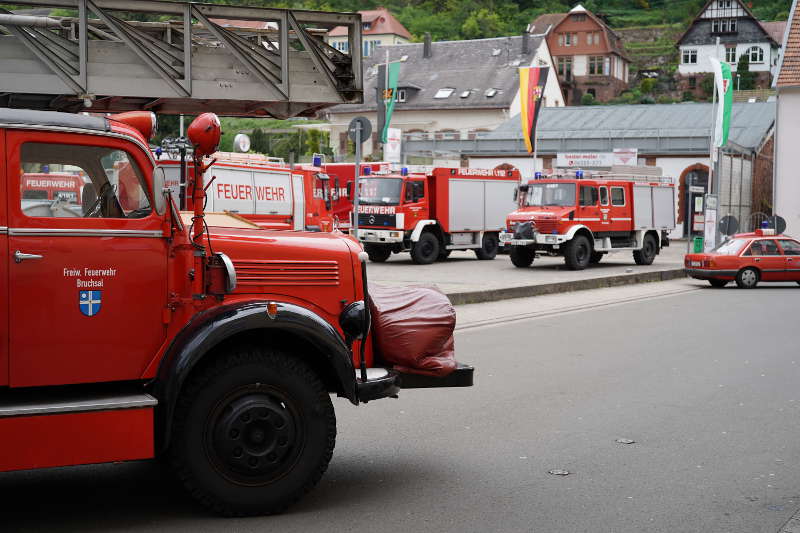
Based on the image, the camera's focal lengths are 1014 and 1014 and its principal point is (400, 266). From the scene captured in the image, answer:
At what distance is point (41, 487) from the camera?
593cm

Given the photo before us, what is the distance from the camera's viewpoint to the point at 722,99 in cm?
3164

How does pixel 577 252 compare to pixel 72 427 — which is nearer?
pixel 72 427

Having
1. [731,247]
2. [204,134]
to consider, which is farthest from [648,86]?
[204,134]

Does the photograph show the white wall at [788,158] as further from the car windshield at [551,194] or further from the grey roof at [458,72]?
the grey roof at [458,72]

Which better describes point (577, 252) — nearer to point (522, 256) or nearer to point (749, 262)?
point (522, 256)

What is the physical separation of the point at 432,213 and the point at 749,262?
9.62 meters

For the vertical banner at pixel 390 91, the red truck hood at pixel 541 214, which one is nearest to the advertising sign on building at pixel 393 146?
the vertical banner at pixel 390 91

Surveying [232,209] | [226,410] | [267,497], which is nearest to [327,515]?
[267,497]

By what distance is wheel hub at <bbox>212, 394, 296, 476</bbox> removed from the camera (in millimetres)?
5223

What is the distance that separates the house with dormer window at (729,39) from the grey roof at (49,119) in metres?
106

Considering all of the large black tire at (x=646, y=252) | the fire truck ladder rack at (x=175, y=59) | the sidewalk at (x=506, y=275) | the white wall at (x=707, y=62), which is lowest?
the sidewalk at (x=506, y=275)

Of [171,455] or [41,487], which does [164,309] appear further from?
[41,487]

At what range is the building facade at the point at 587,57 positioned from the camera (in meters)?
108

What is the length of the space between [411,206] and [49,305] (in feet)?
79.3
